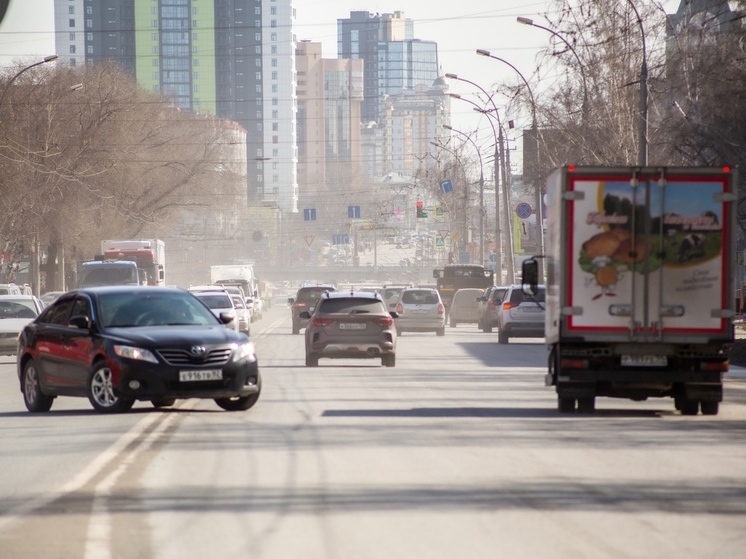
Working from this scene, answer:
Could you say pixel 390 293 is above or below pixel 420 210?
below

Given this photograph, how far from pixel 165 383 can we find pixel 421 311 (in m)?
33.4

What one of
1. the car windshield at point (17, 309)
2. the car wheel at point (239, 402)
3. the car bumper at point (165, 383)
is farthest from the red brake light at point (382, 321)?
the car bumper at point (165, 383)

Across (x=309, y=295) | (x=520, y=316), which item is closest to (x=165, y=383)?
(x=520, y=316)

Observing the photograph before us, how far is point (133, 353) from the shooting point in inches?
647

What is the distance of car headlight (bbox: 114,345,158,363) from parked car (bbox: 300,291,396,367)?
38.7 ft

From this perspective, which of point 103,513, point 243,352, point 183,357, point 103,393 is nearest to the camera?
point 103,513

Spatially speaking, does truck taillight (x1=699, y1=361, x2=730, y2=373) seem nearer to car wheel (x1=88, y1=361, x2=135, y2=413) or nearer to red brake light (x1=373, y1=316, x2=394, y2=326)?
car wheel (x1=88, y1=361, x2=135, y2=413)

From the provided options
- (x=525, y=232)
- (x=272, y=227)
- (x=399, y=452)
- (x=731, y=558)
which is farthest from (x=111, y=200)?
(x=272, y=227)

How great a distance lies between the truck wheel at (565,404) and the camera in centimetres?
1709

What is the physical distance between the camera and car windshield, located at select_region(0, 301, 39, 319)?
35531 mm

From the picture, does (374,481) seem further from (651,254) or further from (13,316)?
(13,316)

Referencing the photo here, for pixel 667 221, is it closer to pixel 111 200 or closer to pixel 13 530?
pixel 13 530

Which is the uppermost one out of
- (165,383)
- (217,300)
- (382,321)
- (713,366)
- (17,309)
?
(713,366)

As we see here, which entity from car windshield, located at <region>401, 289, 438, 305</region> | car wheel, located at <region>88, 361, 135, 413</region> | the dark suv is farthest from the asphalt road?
the dark suv
